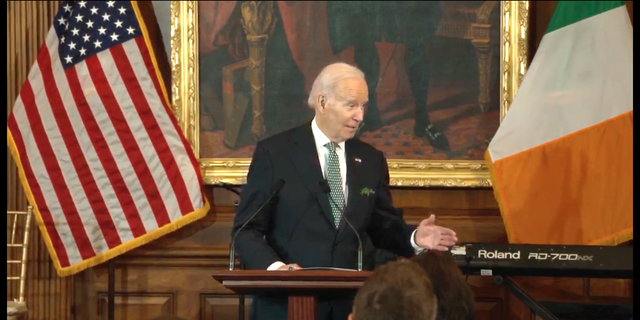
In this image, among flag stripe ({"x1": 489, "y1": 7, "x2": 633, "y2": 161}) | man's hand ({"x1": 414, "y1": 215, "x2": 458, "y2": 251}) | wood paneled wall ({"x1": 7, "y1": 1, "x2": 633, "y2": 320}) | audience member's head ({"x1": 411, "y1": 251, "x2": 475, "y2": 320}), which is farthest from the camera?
wood paneled wall ({"x1": 7, "y1": 1, "x2": 633, "y2": 320})

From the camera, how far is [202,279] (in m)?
6.00

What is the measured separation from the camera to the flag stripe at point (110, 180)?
578 cm

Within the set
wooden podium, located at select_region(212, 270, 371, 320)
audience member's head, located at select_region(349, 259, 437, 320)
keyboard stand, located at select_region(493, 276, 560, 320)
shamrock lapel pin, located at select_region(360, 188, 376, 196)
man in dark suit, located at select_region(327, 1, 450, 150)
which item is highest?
man in dark suit, located at select_region(327, 1, 450, 150)

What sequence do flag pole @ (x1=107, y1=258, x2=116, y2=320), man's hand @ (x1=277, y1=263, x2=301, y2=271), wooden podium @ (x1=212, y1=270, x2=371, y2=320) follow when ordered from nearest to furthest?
wooden podium @ (x1=212, y1=270, x2=371, y2=320)
man's hand @ (x1=277, y1=263, x2=301, y2=271)
flag pole @ (x1=107, y1=258, x2=116, y2=320)

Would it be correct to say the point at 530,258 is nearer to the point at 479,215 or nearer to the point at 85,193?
the point at 479,215

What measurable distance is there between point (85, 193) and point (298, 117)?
1.42 m

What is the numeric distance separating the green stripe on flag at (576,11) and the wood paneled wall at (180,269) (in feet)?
3.75

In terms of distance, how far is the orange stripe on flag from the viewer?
17.8 ft

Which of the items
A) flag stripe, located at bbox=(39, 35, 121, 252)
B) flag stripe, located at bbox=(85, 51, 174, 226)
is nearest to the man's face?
flag stripe, located at bbox=(85, 51, 174, 226)

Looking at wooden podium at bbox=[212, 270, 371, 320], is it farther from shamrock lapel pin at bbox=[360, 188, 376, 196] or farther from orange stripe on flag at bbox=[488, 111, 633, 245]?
orange stripe on flag at bbox=[488, 111, 633, 245]

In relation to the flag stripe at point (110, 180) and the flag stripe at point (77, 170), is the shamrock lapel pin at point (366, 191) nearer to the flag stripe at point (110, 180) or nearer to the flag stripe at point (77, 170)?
the flag stripe at point (110, 180)

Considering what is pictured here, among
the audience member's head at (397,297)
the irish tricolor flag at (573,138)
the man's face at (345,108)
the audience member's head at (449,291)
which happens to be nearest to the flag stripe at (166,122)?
the man's face at (345,108)

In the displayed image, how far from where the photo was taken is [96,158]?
19.0 feet

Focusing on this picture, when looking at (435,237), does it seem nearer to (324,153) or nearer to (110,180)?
(324,153)
